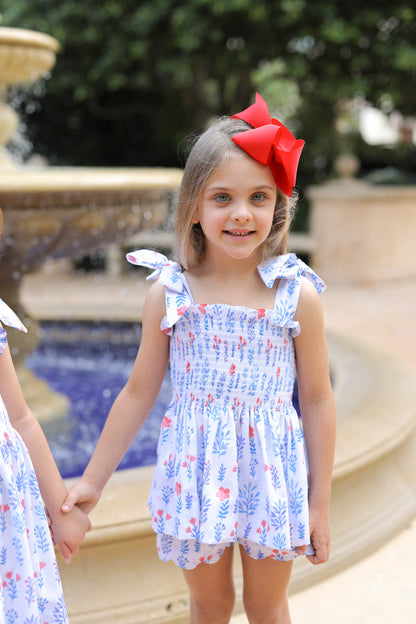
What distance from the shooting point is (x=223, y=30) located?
9.94m

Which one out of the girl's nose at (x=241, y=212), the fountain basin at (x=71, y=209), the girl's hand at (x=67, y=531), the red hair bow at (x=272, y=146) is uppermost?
the red hair bow at (x=272, y=146)

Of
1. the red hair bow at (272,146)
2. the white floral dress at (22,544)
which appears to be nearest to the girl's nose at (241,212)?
the red hair bow at (272,146)

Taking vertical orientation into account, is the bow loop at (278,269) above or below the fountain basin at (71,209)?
above

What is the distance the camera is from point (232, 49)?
10.3 metres

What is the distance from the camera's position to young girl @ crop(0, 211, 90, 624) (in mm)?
1509

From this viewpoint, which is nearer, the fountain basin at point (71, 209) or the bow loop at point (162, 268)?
the bow loop at point (162, 268)

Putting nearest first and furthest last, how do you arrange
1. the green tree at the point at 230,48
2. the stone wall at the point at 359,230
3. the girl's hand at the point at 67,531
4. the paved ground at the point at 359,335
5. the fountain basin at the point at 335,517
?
the girl's hand at the point at 67,531 → the fountain basin at the point at 335,517 → the paved ground at the point at 359,335 → the green tree at the point at 230,48 → the stone wall at the point at 359,230

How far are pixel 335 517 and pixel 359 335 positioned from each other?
4.56m

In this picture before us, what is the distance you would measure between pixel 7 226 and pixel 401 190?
26.2 feet

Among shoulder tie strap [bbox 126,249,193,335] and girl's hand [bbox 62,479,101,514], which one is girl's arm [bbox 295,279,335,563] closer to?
shoulder tie strap [bbox 126,249,193,335]

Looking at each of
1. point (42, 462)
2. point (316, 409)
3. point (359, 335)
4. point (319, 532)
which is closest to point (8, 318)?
point (42, 462)

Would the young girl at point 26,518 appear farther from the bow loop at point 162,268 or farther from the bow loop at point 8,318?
the bow loop at point 162,268

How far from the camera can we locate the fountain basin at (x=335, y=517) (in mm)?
2291

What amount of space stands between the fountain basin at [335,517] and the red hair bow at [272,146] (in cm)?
119
